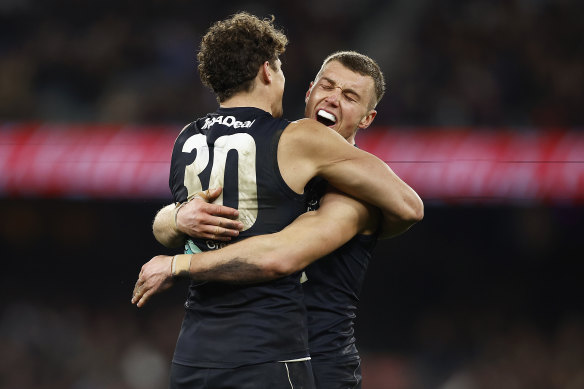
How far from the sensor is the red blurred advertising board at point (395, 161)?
20.1ft

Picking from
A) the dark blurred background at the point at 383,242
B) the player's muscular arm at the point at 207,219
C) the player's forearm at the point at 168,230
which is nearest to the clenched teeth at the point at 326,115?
the player's forearm at the point at 168,230

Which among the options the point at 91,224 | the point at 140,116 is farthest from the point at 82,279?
the point at 140,116

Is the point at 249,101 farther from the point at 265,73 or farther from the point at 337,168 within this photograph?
the point at 337,168

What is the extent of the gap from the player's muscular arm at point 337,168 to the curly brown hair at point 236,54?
288 millimetres

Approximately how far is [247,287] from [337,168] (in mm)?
521

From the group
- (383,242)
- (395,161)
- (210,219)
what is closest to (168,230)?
(210,219)

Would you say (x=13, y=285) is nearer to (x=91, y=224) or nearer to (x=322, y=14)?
(x=91, y=224)

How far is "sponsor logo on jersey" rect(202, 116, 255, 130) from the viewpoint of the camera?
2.95 m

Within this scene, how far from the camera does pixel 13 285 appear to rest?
24.7ft

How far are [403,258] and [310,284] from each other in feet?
13.7

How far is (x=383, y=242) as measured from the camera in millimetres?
7227

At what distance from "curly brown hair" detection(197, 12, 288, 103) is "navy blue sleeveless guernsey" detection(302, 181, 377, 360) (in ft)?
1.69

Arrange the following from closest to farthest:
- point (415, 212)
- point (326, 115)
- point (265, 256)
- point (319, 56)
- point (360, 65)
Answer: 1. point (265, 256)
2. point (415, 212)
3. point (326, 115)
4. point (360, 65)
5. point (319, 56)

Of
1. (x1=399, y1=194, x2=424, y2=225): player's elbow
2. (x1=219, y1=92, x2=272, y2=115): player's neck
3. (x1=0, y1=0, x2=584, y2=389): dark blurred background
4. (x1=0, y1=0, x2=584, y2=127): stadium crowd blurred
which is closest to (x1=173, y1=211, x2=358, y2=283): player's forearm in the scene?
(x1=399, y1=194, x2=424, y2=225): player's elbow
